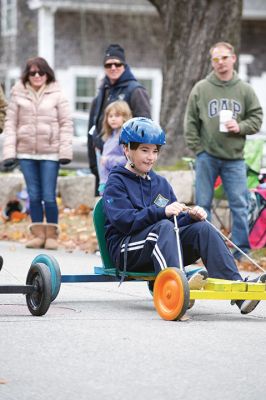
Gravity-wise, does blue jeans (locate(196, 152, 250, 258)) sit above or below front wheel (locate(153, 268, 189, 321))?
above

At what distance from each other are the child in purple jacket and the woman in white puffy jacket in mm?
1101

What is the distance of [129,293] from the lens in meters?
9.19

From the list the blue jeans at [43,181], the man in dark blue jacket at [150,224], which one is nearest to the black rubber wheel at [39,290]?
the man in dark blue jacket at [150,224]

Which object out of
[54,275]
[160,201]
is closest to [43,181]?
[160,201]

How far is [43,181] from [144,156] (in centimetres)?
467

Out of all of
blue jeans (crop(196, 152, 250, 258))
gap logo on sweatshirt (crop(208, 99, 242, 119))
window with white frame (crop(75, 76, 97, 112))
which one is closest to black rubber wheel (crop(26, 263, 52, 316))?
blue jeans (crop(196, 152, 250, 258))

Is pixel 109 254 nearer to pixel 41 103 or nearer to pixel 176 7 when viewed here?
pixel 41 103

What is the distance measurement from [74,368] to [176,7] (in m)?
10.4

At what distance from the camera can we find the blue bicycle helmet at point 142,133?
7.80 metres

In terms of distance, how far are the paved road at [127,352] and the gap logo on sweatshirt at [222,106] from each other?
138 inches

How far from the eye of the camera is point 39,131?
490 inches

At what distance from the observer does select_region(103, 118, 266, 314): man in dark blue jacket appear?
296 inches

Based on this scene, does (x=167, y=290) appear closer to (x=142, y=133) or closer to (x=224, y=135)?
(x=142, y=133)

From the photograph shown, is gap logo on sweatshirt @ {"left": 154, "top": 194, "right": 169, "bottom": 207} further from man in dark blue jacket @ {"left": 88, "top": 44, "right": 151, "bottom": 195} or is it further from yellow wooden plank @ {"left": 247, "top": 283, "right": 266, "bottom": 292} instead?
man in dark blue jacket @ {"left": 88, "top": 44, "right": 151, "bottom": 195}
